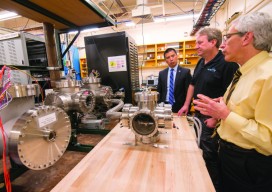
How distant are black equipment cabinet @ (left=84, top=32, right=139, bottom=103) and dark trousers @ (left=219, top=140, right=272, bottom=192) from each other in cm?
180

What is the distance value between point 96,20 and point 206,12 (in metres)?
2.31

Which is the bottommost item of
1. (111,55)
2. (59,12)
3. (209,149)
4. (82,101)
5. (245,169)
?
(209,149)

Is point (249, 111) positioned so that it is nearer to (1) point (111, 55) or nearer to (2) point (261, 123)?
(2) point (261, 123)

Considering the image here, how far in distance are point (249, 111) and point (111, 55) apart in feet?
6.93

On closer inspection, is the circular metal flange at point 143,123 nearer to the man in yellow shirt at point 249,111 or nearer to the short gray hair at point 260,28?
the man in yellow shirt at point 249,111

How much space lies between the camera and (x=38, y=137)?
1.00 metres

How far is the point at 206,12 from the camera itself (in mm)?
2928

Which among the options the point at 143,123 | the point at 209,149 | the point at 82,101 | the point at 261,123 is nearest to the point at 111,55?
the point at 82,101

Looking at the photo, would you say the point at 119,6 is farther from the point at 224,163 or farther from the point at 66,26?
the point at 224,163

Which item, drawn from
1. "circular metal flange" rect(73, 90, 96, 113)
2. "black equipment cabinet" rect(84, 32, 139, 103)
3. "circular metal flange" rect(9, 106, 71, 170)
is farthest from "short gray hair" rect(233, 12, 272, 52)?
"black equipment cabinet" rect(84, 32, 139, 103)

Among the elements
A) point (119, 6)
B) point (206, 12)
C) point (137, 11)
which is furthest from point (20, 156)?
point (119, 6)

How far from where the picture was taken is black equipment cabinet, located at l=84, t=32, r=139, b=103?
94.6 inches

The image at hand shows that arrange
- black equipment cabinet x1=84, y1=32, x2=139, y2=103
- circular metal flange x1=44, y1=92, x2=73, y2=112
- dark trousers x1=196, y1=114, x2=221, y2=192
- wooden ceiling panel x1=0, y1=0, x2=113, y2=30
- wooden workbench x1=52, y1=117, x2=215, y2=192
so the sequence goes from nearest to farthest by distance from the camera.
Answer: wooden workbench x1=52, y1=117, x2=215, y2=192 → wooden ceiling panel x1=0, y1=0, x2=113, y2=30 → dark trousers x1=196, y1=114, x2=221, y2=192 → circular metal flange x1=44, y1=92, x2=73, y2=112 → black equipment cabinet x1=84, y1=32, x2=139, y2=103

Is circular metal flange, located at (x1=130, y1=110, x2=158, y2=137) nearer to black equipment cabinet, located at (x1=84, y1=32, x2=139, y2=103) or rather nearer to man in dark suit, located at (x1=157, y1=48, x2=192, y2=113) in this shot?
man in dark suit, located at (x1=157, y1=48, x2=192, y2=113)
